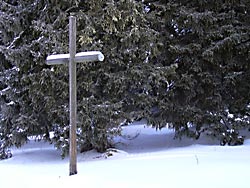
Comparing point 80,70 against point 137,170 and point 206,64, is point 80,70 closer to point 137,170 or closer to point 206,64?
point 137,170

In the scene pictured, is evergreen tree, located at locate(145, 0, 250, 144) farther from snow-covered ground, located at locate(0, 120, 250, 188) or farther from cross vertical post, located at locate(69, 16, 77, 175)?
cross vertical post, located at locate(69, 16, 77, 175)

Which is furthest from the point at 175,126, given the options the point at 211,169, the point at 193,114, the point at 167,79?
the point at 211,169

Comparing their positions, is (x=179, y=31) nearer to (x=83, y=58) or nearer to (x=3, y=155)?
(x=83, y=58)

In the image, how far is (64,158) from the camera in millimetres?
8867

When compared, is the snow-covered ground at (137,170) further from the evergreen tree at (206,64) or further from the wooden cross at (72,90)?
the evergreen tree at (206,64)

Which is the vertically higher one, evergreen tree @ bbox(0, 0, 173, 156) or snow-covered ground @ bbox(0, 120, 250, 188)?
evergreen tree @ bbox(0, 0, 173, 156)

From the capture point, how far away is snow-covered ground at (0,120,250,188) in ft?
18.1

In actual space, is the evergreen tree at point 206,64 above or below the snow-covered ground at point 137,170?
above

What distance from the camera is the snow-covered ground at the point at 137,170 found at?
18.1 ft

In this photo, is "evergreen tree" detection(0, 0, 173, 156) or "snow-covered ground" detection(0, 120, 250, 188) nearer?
"snow-covered ground" detection(0, 120, 250, 188)

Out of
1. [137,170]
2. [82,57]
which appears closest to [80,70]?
[82,57]

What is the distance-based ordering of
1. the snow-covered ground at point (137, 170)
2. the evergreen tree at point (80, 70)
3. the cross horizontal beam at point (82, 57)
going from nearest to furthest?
the snow-covered ground at point (137, 170)
the cross horizontal beam at point (82, 57)
the evergreen tree at point (80, 70)

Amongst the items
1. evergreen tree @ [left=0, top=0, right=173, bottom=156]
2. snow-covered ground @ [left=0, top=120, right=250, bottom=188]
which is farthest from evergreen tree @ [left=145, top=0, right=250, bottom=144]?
evergreen tree @ [left=0, top=0, right=173, bottom=156]

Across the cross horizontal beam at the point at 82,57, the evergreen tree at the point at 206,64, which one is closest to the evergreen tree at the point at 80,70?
the evergreen tree at the point at 206,64
